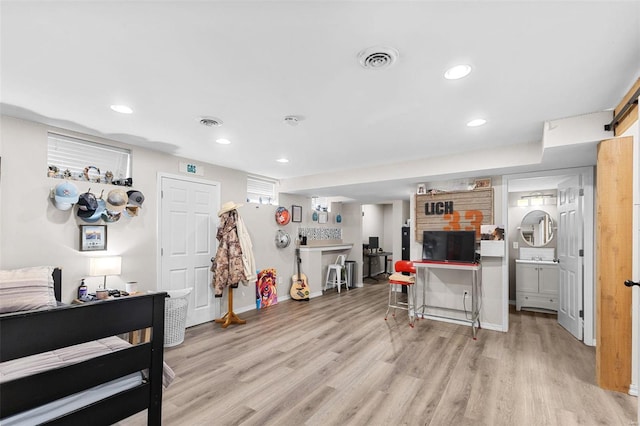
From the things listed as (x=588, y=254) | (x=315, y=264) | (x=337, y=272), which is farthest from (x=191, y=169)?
(x=588, y=254)

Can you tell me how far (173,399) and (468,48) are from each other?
10.6 ft

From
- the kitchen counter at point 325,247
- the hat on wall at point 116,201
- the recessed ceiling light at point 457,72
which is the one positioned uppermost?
the recessed ceiling light at point 457,72

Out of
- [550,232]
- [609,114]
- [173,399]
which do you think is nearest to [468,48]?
[609,114]

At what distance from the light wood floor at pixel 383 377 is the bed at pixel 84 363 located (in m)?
0.55

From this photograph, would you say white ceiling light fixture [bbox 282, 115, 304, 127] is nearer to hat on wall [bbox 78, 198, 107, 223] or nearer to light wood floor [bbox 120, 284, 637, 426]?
hat on wall [bbox 78, 198, 107, 223]

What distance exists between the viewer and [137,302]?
177cm

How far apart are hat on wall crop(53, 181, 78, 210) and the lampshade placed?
0.60m

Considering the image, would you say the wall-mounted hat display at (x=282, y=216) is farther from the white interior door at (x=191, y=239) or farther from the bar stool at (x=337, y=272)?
the bar stool at (x=337, y=272)

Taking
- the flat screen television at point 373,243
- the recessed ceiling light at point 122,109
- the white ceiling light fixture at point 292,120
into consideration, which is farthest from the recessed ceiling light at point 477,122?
the flat screen television at point 373,243

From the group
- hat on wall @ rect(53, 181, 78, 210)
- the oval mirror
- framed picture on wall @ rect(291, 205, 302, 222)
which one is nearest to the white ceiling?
hat on wall @ rect(53, 181, 78, 210)

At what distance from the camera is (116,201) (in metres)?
3.34

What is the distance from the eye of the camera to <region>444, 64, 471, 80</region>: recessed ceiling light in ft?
6.29

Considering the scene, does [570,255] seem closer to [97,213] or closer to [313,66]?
[313,66]

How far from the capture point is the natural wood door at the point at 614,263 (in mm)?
2424
